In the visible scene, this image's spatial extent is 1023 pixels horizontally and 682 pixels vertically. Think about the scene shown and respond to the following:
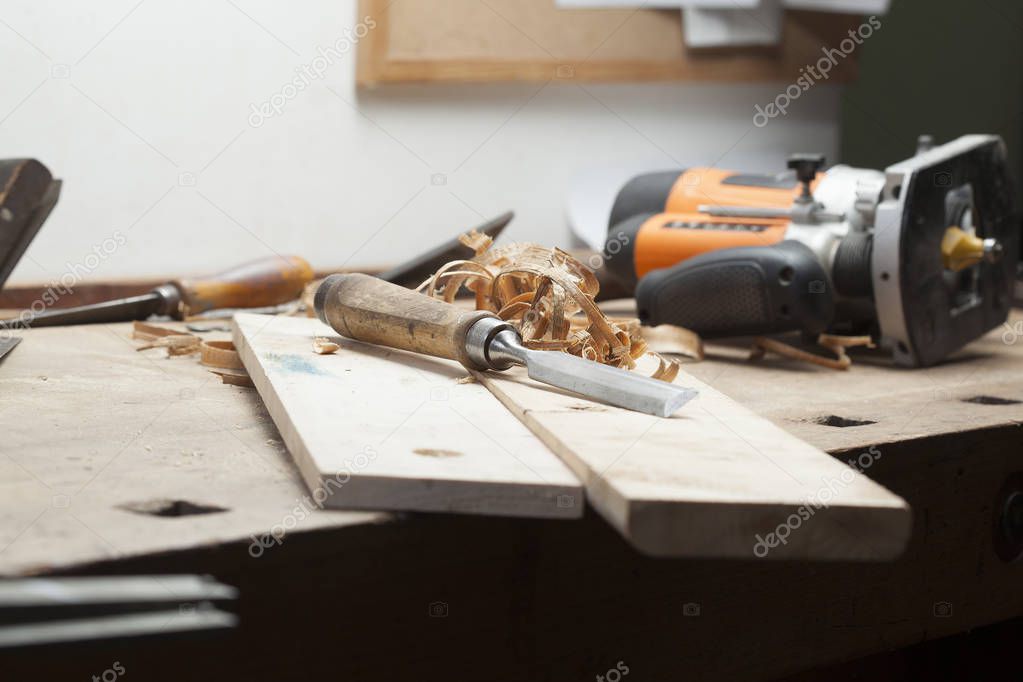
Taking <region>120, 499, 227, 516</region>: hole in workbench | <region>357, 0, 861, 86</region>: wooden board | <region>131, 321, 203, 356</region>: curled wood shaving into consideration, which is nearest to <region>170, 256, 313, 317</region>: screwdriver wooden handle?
<region>131, 321, 203, 356</region>: curled wood shaving

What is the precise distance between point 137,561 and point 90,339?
689 millimetres

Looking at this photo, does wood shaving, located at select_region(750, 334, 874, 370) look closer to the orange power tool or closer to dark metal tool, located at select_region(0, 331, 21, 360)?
the orange power tool

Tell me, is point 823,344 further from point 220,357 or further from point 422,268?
point 220,357

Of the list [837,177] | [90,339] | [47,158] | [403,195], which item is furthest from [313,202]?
[837,177]

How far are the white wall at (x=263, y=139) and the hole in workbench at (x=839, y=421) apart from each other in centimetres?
113

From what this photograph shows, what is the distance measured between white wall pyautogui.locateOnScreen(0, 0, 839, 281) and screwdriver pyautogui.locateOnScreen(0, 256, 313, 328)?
0.40m

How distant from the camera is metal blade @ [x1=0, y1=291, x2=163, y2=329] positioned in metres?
1.25

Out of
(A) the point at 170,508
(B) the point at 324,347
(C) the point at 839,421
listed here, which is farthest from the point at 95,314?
(C) the point at 839,421

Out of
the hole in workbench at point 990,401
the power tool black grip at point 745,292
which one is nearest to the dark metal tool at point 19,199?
the power tool black grip at point 745,292

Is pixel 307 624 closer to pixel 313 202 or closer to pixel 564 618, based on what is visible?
pixel 564 618

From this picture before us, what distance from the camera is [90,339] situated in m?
1.18

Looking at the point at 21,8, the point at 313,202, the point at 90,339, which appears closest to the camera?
the point at 90,339

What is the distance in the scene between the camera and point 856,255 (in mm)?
1157

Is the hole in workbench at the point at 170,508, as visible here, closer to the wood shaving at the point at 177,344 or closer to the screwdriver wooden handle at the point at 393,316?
the screwdriver wooden handle at the point at 393,316
